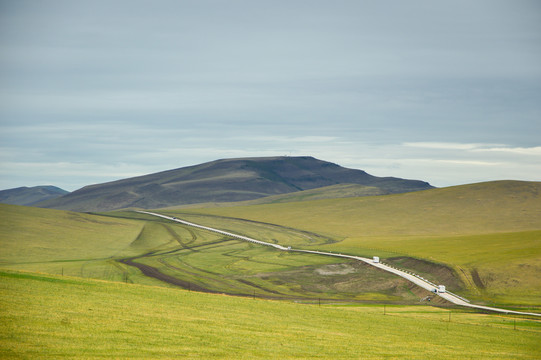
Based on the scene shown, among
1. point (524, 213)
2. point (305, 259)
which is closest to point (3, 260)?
point (305, 259)

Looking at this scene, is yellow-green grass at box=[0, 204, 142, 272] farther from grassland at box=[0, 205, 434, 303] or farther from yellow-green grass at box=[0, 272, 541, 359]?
yellow-green grass at box=[0, 272, 541, 359]

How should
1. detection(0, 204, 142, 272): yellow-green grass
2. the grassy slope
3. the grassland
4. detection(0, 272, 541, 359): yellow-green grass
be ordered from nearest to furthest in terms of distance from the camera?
detection(0, 272, 541, 359): yellow-green grass, the grassy slope, the grassland, detection(0, 204, 142, 272): yellow-green grass

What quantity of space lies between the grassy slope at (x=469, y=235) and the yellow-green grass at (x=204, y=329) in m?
35.5

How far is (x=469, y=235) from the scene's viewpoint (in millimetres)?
138750

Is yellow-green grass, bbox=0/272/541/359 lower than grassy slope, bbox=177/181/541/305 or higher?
lower

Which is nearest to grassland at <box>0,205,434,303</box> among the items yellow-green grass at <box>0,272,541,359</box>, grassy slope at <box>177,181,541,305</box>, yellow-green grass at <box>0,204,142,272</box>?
yellow-green grass at <box>0,204,142,272</box>

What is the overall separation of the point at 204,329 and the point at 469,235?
393 ft

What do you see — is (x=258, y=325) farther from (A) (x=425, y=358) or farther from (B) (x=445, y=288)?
(B) (x=445, y=288)

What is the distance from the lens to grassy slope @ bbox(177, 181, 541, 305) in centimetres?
8681

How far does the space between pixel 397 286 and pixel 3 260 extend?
74.0 metres

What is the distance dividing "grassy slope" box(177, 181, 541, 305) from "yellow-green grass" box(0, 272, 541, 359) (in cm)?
3553

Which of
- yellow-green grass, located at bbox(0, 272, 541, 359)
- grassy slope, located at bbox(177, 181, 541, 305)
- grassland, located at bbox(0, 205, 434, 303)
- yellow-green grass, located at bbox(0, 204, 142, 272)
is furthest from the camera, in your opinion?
yellow-green grass, located at bbox(0, 204, 142, 272)

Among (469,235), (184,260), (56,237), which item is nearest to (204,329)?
(184,260)

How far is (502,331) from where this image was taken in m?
46.3
